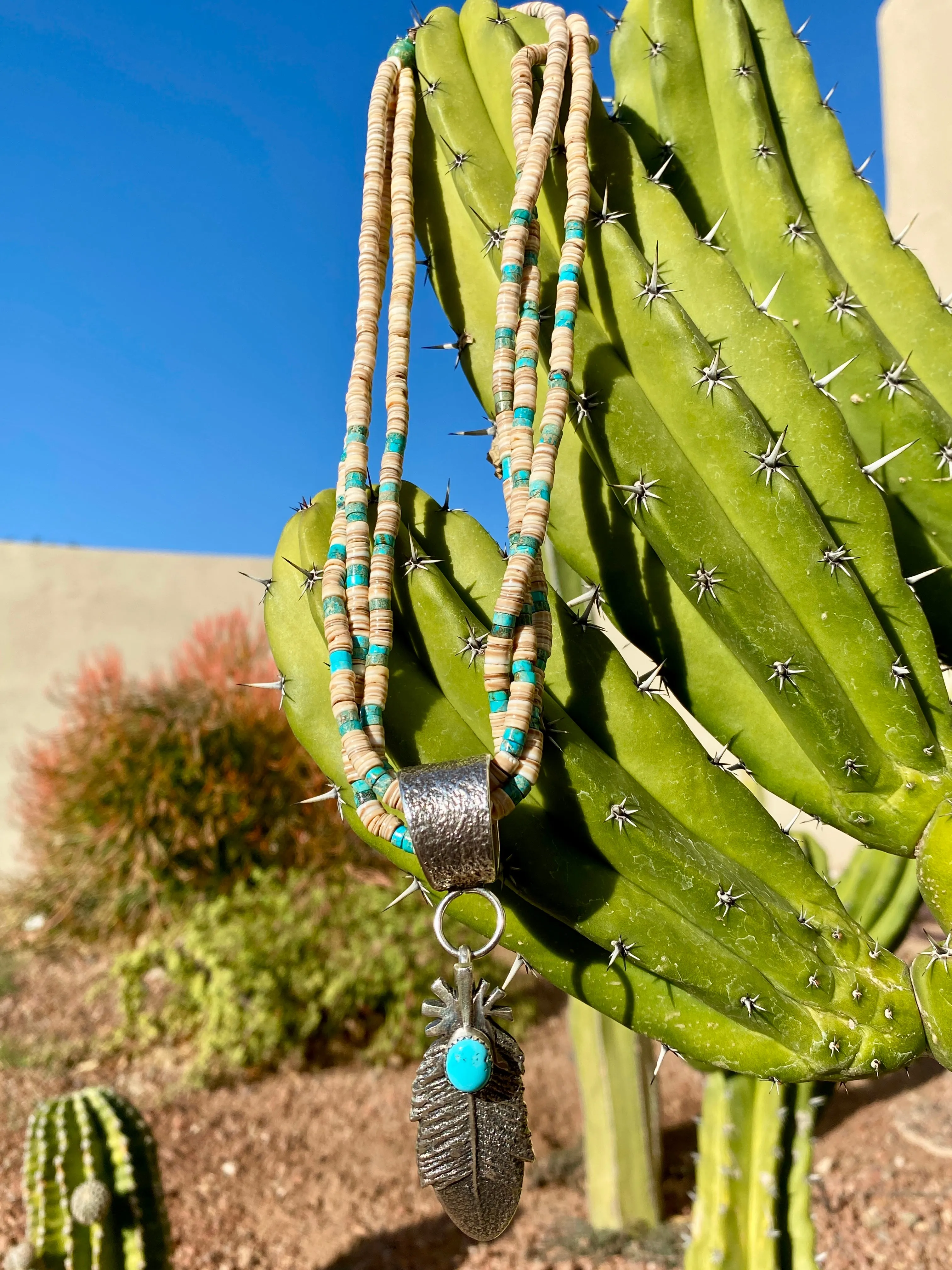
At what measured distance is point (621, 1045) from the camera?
2830 mm

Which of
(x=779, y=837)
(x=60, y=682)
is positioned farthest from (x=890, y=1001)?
(x=60, y=682)

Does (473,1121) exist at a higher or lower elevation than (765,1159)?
higher

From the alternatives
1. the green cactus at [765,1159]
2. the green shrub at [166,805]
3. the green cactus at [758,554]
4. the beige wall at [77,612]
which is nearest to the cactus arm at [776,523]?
the green cactus at [758,554]

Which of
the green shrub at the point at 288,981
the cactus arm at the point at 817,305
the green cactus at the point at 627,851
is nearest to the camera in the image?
the green cactus at the point at 627,851

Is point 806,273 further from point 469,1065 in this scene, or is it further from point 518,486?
point 469,1065

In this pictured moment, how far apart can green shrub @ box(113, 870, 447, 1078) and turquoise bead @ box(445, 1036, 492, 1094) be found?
3.87 meters

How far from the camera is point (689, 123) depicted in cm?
144

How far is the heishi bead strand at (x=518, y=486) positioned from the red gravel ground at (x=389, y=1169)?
8.36 ft

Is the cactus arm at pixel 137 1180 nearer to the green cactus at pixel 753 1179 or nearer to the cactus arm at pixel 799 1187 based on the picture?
the green cactus at pixel 753 1179

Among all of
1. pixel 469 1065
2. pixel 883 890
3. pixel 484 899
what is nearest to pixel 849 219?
pixel 484 899

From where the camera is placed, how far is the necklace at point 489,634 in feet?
2.91

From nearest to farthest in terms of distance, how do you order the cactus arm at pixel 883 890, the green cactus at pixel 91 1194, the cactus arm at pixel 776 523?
the cactus arm at pixel 776 523 → the green cactus at pixel 91 1194 → the cactus arm at pixel 883 890

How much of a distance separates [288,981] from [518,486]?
417 cm

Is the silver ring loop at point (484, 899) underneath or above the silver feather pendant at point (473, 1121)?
above
